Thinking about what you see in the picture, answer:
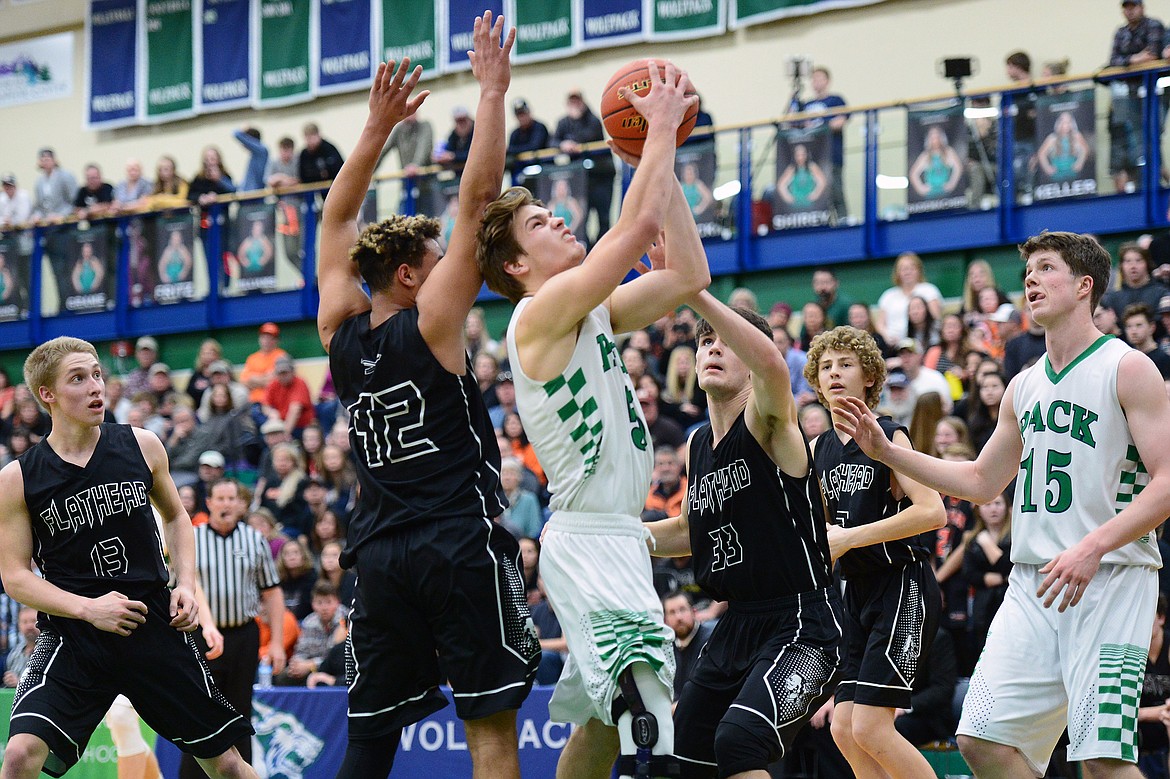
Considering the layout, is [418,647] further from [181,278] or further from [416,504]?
[181,278]

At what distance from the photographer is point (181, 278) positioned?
62.5 feet

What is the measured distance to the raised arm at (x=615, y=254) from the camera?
452 cm

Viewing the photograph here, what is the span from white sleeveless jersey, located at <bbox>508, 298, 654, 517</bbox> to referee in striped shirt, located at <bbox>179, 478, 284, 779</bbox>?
4.41 metres

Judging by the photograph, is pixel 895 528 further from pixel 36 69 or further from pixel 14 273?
pixel 36 69

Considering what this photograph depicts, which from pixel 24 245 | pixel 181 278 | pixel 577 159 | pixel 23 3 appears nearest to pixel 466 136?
pixel 577 159

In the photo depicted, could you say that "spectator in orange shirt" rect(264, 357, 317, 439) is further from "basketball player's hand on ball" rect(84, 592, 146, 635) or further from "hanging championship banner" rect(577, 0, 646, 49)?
"basketball player's hand on ball" rect(84, 592, 146, 635)

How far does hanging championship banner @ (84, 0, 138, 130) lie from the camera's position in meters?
22.8

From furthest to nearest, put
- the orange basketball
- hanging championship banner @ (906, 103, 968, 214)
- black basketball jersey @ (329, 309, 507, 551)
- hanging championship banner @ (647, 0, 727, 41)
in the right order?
hanging championship banner @ (647, 0, 727, 41)
hanging championship banner @ (906, 103, 968, 214)
the orange basketball
black basketball jersey @ (329, 309, 507, 551)

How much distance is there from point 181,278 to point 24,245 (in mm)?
2513

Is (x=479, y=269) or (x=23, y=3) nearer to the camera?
(x=479, y=269)

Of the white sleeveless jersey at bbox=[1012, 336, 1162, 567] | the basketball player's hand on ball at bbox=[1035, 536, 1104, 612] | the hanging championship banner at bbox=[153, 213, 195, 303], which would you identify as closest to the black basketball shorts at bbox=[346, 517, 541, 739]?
the basketball player's hand on ball at bbox=[1035, 536, 1104, 612]

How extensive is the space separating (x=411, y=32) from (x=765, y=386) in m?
16.3

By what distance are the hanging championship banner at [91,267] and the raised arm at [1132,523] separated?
656 inches

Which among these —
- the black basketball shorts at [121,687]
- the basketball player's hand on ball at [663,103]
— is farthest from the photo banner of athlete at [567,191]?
the basketball player's hand on ball at [663,103]
